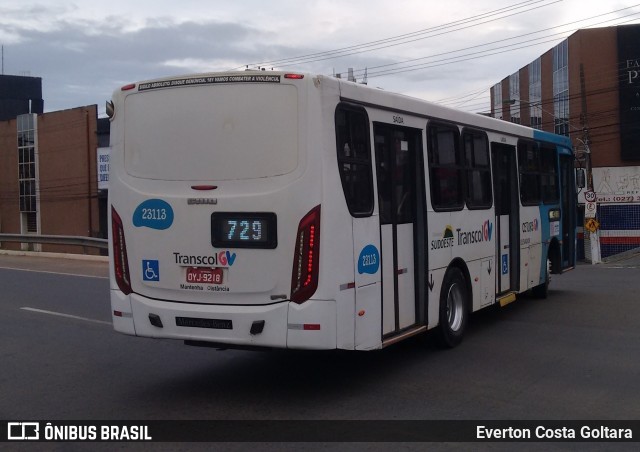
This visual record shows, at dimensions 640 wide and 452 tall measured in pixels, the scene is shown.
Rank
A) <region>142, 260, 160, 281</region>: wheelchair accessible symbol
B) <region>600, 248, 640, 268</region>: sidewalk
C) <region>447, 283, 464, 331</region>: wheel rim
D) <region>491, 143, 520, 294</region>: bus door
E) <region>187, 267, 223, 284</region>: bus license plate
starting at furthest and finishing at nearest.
Answer: <region>600, 248, 640, 268</region>: sidewalk < <region>491, 143, 520, 294</region>: bus door < <region>447, 283, 464, 331</region>: wheel rim < <region>142, 260, 160, 281</region>: wheelchair accessible symbol < <region>187, 267, 223, 284</region>: bus license plate

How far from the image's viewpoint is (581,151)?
134 ft

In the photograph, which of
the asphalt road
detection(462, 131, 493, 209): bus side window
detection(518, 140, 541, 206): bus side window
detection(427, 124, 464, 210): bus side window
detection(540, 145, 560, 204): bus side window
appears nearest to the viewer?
the asphalt road

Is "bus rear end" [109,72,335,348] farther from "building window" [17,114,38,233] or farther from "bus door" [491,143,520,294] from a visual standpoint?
"building window" [17,114,38,233]

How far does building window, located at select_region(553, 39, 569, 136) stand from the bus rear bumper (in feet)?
130

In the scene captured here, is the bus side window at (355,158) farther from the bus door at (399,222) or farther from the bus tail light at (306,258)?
the bus tail light at (306,258)

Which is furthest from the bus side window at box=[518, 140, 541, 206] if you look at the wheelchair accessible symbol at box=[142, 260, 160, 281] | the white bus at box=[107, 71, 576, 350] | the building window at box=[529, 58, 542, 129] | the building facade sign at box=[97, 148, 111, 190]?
the building facade sign at box=[97, 148, 111, 190]

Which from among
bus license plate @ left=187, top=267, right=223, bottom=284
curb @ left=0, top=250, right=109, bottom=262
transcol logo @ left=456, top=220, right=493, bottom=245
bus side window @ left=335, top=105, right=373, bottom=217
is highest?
bus side window @ left=335, top=105, right=373, bottom=217

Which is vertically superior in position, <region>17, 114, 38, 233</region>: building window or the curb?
<region>17, 114, 38, 233</region>: building window

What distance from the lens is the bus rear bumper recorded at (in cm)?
691

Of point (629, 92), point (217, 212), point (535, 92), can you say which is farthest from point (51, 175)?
point (217, 212)

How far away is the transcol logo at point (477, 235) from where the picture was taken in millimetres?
9961

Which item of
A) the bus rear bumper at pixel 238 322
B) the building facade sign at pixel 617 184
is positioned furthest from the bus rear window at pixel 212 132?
the building facade sign at pixel 617 184

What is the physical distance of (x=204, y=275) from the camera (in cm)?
732

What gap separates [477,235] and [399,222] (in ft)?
7.99
